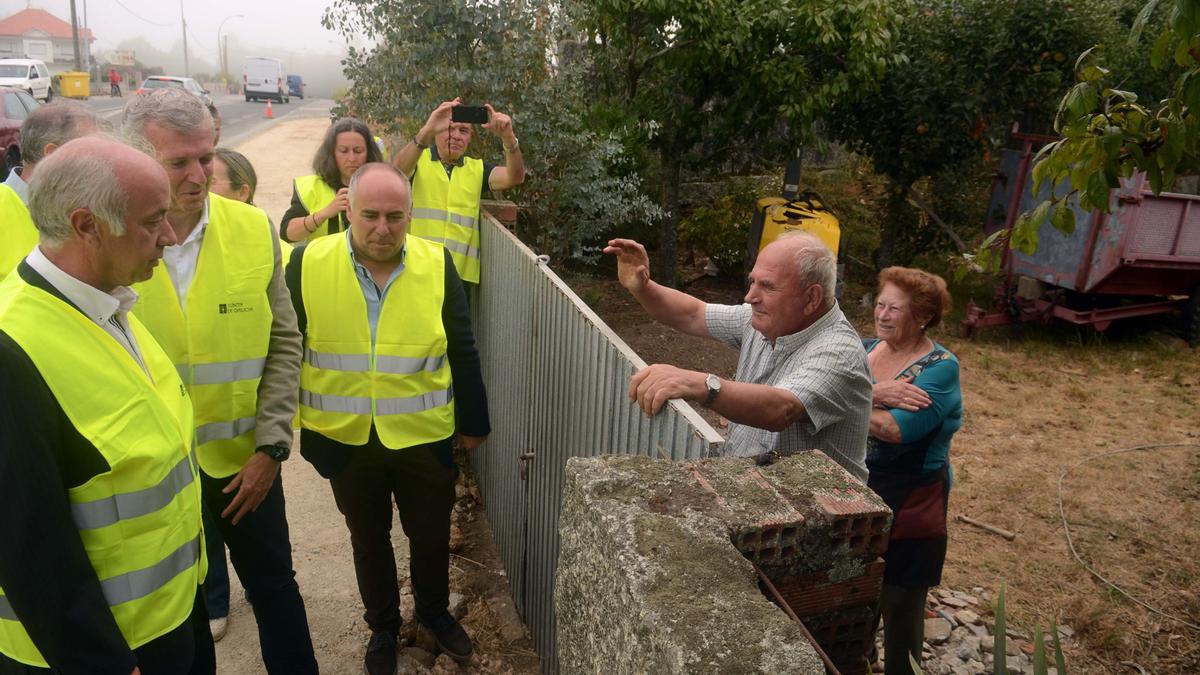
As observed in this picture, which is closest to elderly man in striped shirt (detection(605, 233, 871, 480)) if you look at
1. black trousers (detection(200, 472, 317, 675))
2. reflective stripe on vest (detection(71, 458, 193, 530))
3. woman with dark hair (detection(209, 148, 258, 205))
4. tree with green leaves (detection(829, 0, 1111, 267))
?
reflective stripe on vest (detection(71, 458, 193, 530))

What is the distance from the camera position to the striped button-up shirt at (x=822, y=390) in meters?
2.27

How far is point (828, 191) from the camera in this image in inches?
461

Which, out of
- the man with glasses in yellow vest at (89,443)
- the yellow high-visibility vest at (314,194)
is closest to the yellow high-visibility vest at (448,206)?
the yellow high-visibility vest at (314,194)

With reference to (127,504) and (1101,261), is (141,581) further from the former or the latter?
(1101,261)

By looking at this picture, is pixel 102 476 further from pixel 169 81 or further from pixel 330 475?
pixel 169 81

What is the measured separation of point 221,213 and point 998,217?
8.45 m

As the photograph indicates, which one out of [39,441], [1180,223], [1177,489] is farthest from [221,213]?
[1180,223]

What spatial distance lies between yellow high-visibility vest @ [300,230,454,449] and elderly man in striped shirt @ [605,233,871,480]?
3.74 ft

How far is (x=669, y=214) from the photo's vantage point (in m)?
8.45

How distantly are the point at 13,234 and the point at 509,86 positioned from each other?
12.6ft

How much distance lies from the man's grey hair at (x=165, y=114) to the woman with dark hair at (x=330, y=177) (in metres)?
1.74

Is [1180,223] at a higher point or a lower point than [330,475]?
higher

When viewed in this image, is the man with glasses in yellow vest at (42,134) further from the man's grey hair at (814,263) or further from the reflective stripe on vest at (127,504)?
the man's grey hair at (814,263)

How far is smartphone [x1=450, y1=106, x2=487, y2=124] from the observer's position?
4.47 m
